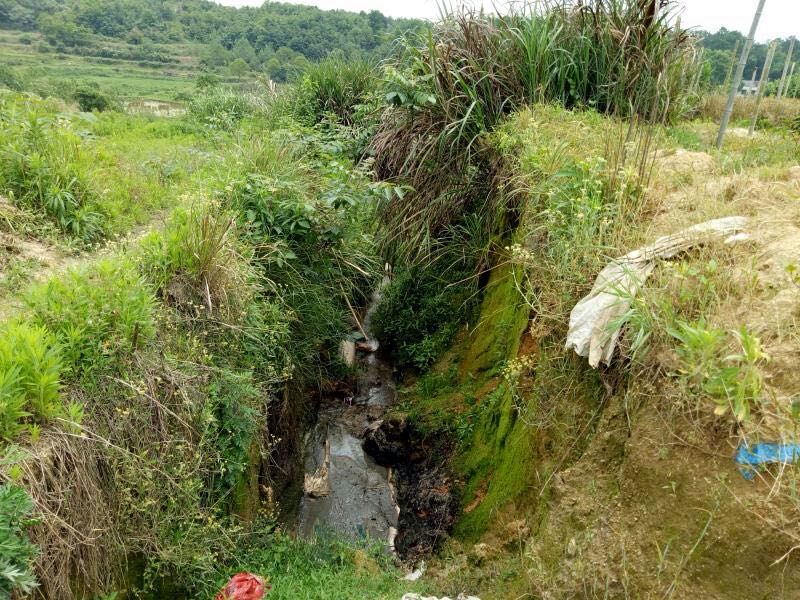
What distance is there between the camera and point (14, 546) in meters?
2.19

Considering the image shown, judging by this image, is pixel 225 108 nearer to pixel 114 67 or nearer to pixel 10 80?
pixel 10 80

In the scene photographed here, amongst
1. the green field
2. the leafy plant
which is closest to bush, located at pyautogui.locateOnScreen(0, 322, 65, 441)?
the leafy plant

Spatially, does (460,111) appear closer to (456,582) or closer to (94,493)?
(456,582)

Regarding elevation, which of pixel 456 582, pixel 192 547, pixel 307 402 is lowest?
pixel 307 402

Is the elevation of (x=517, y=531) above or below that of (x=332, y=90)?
below

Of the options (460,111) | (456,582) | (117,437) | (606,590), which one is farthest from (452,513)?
(460,111)

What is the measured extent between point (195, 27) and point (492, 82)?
45.3 m

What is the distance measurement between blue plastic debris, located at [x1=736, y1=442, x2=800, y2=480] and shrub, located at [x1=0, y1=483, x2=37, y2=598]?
269cm

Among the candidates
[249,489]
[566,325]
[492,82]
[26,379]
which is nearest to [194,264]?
[26,379]

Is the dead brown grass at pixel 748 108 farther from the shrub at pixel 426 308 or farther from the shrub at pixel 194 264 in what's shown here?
the shrub at pixel 194 264

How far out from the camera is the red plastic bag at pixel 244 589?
2.97 meters

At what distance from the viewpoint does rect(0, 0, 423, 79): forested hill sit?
95.1 feet

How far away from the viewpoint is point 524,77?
6.40 meters

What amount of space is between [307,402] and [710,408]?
15.0 feet
